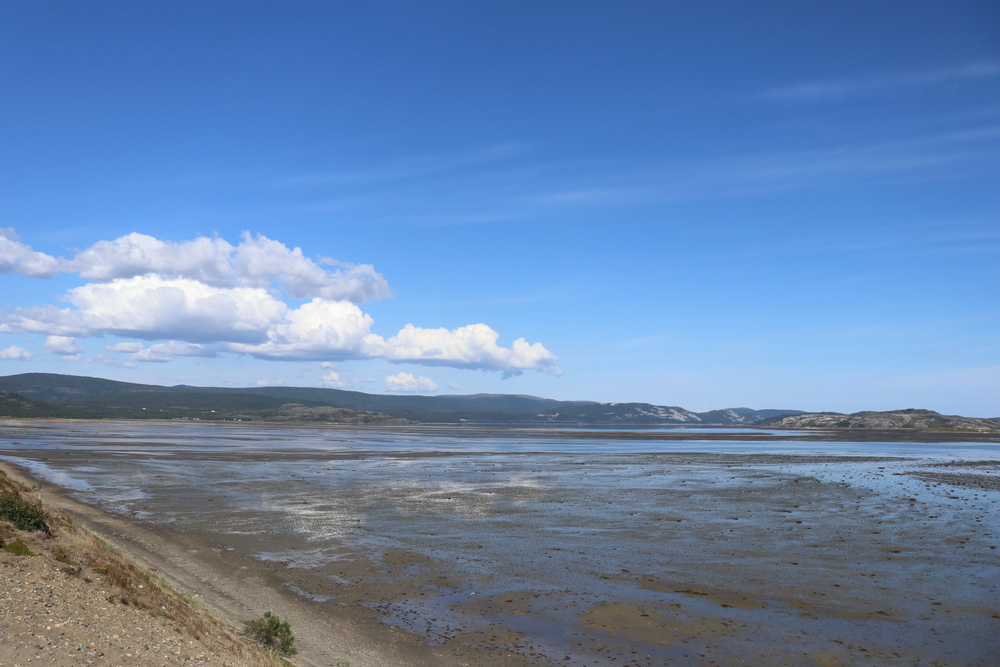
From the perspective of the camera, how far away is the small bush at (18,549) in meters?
12.6

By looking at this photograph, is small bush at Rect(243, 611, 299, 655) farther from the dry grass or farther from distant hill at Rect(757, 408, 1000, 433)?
distant hill at Rect(757, 408, 1000, 433)

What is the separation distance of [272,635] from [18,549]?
5642 mm

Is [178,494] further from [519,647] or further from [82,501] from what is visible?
[519,647]

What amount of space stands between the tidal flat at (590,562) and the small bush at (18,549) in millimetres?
4764

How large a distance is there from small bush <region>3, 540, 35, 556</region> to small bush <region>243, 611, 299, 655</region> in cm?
479

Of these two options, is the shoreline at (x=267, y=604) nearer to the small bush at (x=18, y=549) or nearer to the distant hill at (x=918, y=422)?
the small bush at (x=18, y=549)

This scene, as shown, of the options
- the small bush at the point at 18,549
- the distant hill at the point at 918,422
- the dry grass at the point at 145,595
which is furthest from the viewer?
the distant hill at the point at 918,422

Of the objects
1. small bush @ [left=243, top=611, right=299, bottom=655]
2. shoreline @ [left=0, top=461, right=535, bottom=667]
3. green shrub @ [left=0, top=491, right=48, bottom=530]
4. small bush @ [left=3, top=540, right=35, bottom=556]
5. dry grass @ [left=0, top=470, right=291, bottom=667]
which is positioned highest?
green shrub @ [left=0, top=491, right=48, bottom=530]

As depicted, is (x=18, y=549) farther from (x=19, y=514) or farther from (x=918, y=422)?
(x=918, y=422)

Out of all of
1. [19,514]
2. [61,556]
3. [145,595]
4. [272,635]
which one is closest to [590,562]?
[272,635]

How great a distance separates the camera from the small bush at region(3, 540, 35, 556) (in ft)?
41.5

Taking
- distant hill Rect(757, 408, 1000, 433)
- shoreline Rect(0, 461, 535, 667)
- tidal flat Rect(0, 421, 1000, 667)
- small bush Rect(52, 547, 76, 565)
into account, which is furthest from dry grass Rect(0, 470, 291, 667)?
distant hill Rect(757, 408, 1000, 433)

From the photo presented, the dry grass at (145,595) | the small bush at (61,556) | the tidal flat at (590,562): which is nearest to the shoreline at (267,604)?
the tidal flat at (590,562)

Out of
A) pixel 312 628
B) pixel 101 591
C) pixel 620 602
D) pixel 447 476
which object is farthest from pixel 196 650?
pixel 447 476
